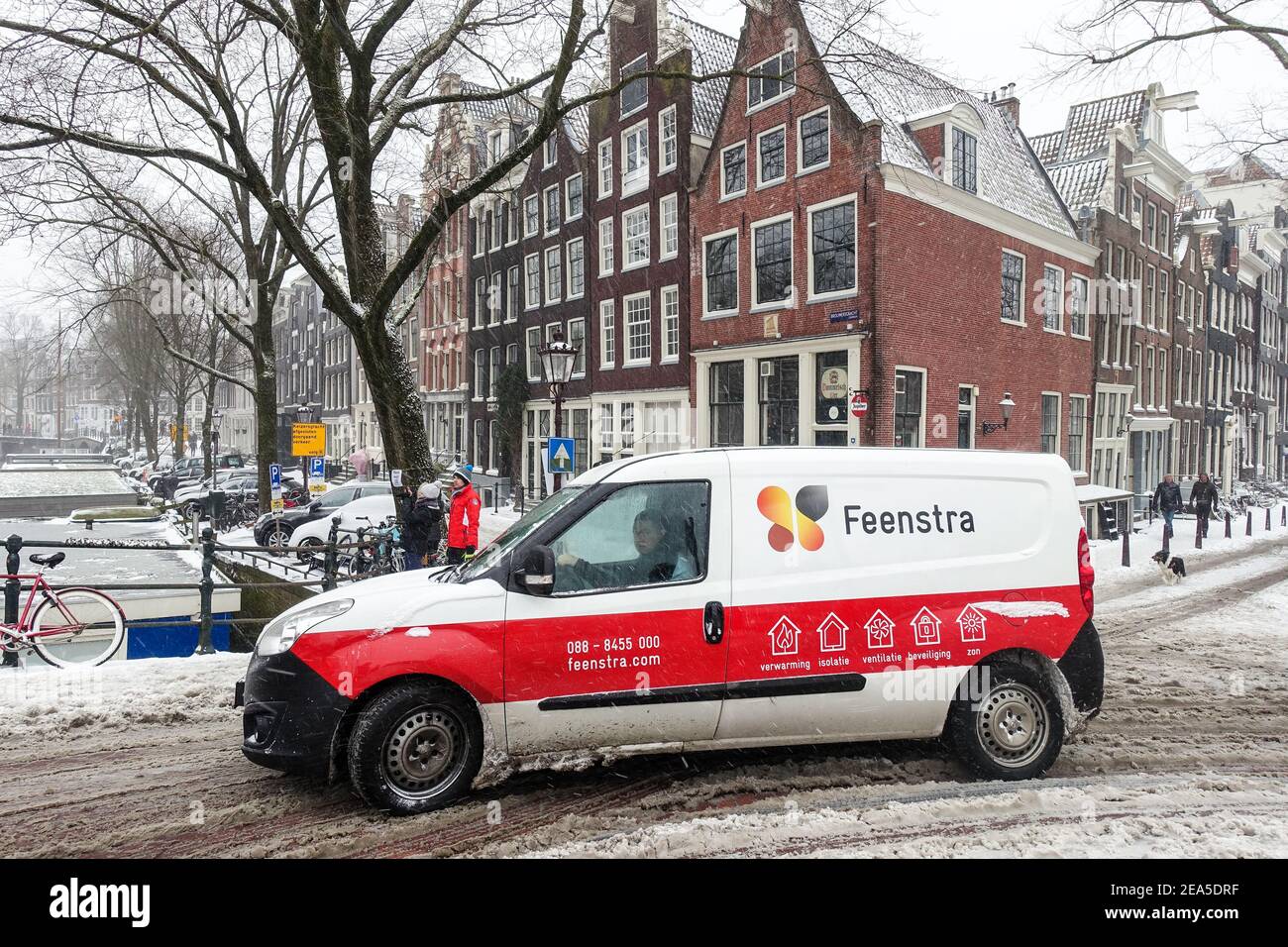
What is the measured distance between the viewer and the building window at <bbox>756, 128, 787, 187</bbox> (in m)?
23.0

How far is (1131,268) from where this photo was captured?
31.9 meters

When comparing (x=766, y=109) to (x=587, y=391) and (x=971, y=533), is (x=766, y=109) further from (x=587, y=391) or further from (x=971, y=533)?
(x=971, y=533)

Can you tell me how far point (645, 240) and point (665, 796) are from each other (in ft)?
82.3

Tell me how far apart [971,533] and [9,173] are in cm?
1385

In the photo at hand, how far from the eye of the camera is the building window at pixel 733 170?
2416 centimetres

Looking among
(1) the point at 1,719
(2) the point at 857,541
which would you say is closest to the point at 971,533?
(2) the point at 857,541

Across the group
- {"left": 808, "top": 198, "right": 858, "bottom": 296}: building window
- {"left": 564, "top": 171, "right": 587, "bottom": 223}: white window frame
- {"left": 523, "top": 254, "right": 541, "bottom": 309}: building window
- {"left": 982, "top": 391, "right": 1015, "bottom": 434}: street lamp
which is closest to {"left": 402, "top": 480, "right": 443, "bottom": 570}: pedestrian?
{"left": 808, "top": 198, "right": 858, "bottom": 296}: building window

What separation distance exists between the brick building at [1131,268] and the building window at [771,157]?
1227cm

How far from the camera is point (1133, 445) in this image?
111 ft

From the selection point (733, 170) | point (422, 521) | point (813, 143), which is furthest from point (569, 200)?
point (422, 521)

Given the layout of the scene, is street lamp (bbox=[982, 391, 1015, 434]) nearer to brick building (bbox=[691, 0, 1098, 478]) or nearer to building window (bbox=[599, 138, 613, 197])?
brick building (bbox=[691, 0, 1098, 478])

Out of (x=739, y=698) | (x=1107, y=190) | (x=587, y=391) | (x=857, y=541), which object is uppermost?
(x=1107, y=190)

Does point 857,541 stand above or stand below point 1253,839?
above

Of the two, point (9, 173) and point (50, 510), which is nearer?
point (9, 173)
